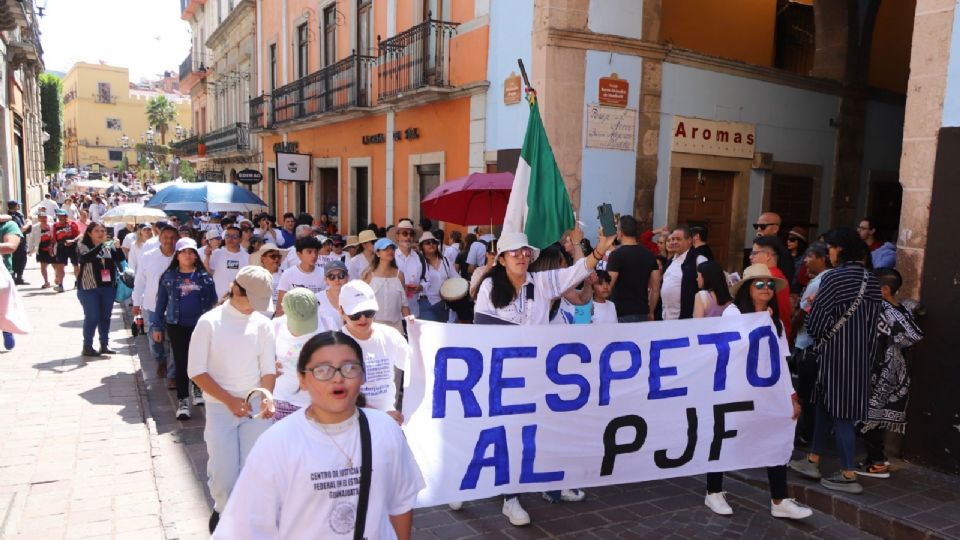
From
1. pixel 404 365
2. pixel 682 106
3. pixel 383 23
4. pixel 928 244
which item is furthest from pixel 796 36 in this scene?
pixel 404 365

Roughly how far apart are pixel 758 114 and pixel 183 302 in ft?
30.4

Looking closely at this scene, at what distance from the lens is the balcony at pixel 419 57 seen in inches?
469

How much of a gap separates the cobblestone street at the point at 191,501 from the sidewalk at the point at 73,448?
12 mm

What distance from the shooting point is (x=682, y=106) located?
413 inches

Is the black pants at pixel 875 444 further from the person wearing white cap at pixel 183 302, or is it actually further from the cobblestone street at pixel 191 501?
the person wearing white cap at pixel 183 302

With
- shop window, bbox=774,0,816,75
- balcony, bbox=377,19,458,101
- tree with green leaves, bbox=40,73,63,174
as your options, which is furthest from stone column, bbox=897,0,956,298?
tree with green leaves, bbox=40,73,63,174

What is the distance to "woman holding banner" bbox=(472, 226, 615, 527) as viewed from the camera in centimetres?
454

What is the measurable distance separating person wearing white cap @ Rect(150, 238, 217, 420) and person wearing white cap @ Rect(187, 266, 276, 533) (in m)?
2.54

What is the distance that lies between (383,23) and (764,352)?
11992 mm

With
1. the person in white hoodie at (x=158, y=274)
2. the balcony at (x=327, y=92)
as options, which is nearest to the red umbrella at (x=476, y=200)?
the person in white hoodie at (x=158, y=274)

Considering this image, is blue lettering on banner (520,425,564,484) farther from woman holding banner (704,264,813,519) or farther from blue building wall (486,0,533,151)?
blue building wall (486,0,533,151)

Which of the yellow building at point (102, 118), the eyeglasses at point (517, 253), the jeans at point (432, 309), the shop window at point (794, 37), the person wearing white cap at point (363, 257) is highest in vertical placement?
the yellow building at point (102, 118)

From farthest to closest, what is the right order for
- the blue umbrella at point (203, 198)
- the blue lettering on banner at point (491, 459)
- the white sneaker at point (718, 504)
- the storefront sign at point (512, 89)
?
1. the blue umbrella at point (203, 198)
2. the storefront sign at point (512, 89)
3. the white sneaker at point (718, 504)
4. the blue lettering on banner at point (491, 459)

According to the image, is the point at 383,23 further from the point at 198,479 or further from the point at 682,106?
the point at 198,479
